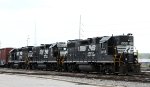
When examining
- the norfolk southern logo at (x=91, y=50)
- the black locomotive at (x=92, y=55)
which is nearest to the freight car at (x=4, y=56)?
the black locomotive at (x=92, y=55)

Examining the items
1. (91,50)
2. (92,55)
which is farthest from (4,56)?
(92,55)

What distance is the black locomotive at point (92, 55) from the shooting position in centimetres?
3028

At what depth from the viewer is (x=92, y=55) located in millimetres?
33906

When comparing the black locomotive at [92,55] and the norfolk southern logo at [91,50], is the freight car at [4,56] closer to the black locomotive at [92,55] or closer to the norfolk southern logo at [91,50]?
the black locomotive at [92,55]

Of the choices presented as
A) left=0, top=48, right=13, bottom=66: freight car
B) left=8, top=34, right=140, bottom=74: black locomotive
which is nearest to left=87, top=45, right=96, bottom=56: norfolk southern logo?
left=8, top=34, right=140, bottom=74: black locomotive

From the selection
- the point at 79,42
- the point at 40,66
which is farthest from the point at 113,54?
the point at 40,66

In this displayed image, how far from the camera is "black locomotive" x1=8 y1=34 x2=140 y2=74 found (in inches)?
1192

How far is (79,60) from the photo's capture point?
36.1 meters

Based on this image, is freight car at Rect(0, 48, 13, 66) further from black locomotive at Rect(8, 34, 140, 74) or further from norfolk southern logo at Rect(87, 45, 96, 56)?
norfolk southern logo at Rect(87, 45, 96, 56)

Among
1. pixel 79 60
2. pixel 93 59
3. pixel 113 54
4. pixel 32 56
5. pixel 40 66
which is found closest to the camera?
pixel 113 54

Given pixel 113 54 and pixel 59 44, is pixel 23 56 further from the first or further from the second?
pixel 113 54

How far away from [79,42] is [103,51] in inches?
195

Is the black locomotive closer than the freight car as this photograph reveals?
Yes

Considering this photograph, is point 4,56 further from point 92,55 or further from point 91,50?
point 92,55
